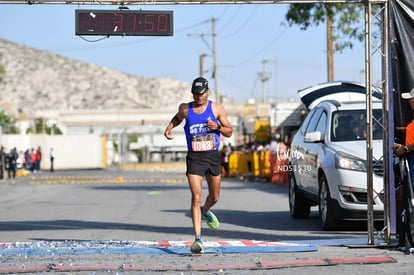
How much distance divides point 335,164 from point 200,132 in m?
3.24

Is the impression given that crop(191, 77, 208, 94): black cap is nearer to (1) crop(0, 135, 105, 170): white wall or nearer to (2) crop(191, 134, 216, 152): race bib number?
(2) crop(191, 134, 216, 152): race bib number

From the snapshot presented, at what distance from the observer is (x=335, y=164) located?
13109 mm

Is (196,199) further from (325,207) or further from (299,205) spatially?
(299,205)

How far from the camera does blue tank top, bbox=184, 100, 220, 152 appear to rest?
10484 millimetres

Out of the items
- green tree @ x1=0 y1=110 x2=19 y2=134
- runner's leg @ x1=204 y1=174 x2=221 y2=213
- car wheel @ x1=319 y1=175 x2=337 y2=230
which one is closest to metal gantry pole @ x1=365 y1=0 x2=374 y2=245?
runner's leg @ x1=204 y1=174 x2=221 y2=213

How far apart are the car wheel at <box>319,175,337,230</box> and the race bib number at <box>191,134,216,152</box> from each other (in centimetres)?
323

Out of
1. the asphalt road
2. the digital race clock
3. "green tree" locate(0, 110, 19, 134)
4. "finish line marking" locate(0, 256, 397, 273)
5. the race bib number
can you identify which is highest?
"green tree" locate(0, 110, 19, 134)

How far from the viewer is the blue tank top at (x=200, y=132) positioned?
34.4 ft

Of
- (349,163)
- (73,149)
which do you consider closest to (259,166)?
(349,163)

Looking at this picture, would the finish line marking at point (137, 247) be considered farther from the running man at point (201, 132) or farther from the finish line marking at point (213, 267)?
the finish line marking at point (213, 267)

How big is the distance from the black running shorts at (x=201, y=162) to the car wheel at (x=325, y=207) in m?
3.15

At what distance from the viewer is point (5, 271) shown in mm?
8875

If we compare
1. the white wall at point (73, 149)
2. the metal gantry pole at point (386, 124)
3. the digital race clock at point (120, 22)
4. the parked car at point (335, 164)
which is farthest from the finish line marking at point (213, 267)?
the white wall at point (73, 149)

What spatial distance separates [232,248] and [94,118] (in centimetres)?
15639
